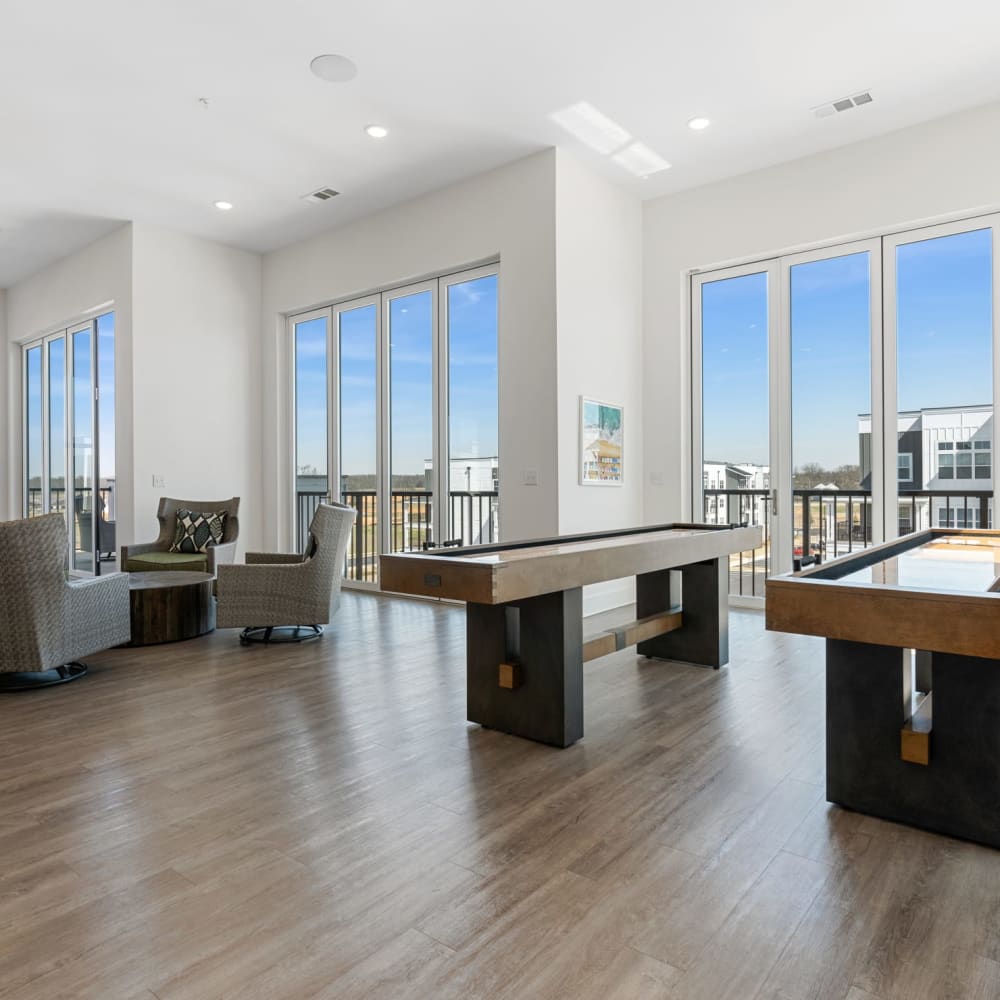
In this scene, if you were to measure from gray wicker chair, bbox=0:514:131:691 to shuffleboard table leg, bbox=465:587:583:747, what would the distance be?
213 cm

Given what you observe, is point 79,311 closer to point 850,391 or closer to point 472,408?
point 472,408

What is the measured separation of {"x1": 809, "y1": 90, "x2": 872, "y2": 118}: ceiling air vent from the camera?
14.7ft

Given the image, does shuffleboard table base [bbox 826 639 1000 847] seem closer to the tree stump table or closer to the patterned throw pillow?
the tree stump table

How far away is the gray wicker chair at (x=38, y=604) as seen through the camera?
3.36 meters

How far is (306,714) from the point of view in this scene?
3201 millimetres

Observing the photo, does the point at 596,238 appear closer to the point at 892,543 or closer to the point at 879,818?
the point at 892,543

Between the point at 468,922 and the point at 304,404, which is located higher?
the point at 304,404

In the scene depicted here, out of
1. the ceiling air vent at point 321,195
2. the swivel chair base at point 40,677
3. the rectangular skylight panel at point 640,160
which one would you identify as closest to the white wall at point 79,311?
the ceiling air vent at point 321,195

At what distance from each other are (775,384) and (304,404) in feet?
15.5

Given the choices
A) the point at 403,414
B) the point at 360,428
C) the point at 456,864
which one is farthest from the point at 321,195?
the point at 456,864

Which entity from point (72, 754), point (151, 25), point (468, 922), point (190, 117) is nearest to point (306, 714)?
point (72, 754)

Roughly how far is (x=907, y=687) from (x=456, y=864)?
152 cm

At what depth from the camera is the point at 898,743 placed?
210cm

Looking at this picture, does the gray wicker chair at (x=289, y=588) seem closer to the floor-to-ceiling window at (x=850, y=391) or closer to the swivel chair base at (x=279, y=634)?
the swivel chair base at (x=279, y=634)
